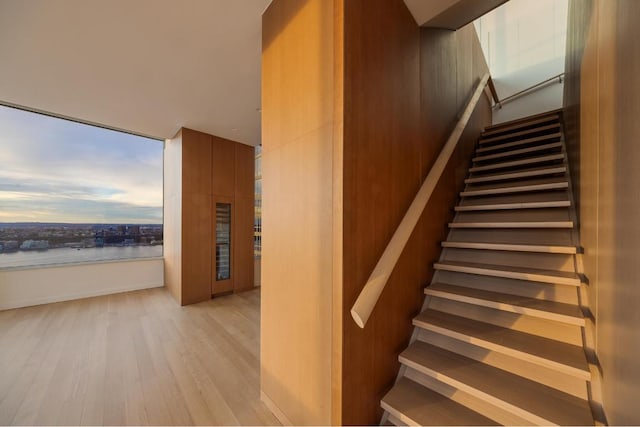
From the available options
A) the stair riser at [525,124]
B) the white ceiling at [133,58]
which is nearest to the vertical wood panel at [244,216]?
the white ceiling at [133,58]

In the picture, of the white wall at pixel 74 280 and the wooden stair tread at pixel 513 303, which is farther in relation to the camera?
the white wall at pixel 74 280

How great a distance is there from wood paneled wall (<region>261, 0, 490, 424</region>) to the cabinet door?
3.26 m

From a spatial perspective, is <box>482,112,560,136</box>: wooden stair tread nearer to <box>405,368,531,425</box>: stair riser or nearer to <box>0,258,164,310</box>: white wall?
<box>405,368,531,425</box>: stair riser

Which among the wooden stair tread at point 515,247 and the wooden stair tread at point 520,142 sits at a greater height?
the wooden stair tread at point 520,142

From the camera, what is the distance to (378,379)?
64.3 inches

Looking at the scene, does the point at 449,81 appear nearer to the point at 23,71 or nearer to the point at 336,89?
the point at 336,89

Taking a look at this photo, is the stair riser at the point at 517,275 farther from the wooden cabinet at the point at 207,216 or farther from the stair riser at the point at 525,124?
the wooden cabinet at the point at 207,216

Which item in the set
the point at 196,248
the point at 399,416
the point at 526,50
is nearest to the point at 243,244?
the point at 196,248

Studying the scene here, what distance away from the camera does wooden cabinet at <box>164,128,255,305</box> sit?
179 inches

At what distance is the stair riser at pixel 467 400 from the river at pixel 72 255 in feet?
19.6

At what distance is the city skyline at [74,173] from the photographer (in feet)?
13.6

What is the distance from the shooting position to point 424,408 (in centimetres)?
153

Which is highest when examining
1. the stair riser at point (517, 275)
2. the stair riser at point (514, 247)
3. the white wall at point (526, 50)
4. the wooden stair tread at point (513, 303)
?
the white wall at point (526, 50)

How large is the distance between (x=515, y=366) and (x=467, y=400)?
38 cm
